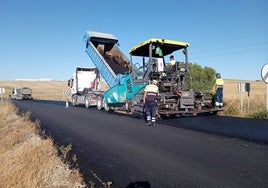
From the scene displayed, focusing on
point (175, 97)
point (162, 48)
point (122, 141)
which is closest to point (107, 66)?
point (162, 48)

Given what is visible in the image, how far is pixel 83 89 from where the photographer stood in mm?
25188

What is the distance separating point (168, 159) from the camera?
Result: 6.55m

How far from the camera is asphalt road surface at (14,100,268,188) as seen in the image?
5145 mm

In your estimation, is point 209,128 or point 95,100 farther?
point 95,100

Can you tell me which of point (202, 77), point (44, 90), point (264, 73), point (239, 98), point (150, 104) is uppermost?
point (44, 90)

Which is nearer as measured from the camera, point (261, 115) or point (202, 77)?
point (261, 115)

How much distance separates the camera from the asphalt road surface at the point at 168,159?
5.14 metres

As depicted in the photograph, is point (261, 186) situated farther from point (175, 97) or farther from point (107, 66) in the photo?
point (107, 66)

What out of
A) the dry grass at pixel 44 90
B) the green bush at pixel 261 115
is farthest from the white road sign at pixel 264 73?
the dry grass at pixel 44 90

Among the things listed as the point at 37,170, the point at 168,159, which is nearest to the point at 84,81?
the point at 168,159

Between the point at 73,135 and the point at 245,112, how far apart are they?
8293 millimetres

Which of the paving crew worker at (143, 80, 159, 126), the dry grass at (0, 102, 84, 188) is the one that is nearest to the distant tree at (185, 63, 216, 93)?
the paving crew worker at (143, 80, 159, 126)

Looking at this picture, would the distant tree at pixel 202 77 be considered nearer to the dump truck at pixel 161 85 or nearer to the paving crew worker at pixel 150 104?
the dump truck at pixel 161 85

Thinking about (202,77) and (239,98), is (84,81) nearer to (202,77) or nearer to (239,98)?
(239,98)
